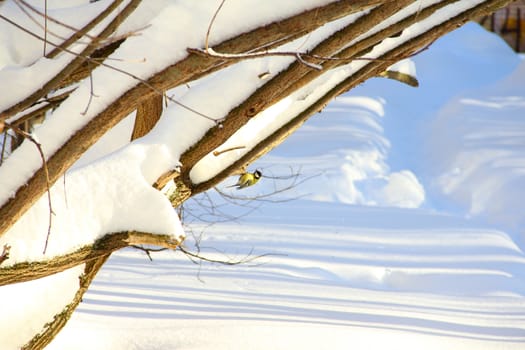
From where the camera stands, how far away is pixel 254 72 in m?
2.86

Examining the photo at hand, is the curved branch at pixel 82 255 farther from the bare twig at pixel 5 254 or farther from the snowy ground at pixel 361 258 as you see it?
the snowy ground at pixel 361 258

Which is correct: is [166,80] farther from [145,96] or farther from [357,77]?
[357,77]

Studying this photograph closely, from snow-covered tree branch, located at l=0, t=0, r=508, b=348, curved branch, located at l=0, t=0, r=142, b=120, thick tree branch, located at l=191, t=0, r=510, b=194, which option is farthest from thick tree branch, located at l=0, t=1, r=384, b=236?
thick tree branch, located at l=191, t=0, r=510, b=194

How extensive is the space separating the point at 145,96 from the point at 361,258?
16.3 feet

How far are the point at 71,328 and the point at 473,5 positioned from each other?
9.48 ft

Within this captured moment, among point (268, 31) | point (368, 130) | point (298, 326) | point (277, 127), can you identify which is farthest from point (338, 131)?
point (268, 31)

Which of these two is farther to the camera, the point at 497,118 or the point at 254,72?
the point at 497,118

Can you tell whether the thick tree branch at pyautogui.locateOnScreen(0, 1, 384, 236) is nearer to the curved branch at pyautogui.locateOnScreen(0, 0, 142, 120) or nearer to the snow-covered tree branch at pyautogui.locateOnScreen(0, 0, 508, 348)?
the snow-covered tree branch at pyautogui.locateOnScreen(0, 0, 508, 348)

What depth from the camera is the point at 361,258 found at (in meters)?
7.20

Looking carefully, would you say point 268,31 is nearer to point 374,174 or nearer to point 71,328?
point 71,328

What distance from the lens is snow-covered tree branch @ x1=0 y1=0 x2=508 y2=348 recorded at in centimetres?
237

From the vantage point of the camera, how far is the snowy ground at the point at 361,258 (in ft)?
15.9

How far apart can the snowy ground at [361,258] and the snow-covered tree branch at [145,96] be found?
59.8 inches

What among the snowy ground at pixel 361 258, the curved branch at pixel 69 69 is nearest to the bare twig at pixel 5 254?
the curved branch at pixel 69 69
